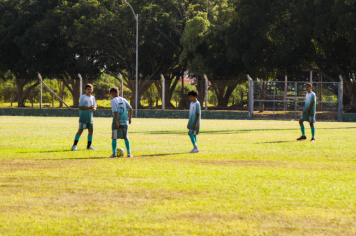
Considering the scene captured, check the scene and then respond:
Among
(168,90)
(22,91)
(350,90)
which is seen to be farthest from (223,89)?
(22,91)

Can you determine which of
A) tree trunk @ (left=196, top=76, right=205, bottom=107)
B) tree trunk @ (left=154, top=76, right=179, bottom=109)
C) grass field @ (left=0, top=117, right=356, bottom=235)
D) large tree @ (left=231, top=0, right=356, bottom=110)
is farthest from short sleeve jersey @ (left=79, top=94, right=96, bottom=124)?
large tree @ (left=231, top=0, right=356, bottom=110)

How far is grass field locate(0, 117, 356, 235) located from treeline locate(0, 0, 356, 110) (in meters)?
22.7

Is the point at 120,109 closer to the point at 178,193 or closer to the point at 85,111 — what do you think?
the point at 85,111

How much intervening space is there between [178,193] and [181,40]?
3734cm

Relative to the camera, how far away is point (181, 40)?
43.1m

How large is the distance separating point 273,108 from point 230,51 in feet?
29.9

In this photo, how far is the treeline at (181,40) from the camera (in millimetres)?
35469

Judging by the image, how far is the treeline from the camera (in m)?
35.5

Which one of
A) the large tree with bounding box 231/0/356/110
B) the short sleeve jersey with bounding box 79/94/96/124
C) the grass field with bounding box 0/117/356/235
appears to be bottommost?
the grass field with bounding box 0/117/356/235

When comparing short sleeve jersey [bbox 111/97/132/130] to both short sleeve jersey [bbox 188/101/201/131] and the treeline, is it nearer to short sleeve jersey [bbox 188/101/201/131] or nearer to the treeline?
short sleeve jersey [bbox 188/101/201/131]

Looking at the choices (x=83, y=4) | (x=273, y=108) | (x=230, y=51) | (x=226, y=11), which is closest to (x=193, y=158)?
(x=273, y=108)

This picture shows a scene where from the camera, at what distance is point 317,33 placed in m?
34.4

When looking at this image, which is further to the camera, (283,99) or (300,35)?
(300,35)

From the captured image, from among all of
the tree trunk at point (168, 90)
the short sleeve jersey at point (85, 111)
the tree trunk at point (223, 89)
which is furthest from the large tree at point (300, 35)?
the short sleeve jersey at point (85, 111)
